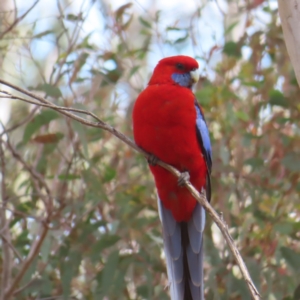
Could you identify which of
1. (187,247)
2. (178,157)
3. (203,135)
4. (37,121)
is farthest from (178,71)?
(187,247)

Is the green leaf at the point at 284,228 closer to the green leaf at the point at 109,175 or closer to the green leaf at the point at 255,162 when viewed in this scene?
the green leaf at the point at 255,162

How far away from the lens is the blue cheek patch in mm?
3521

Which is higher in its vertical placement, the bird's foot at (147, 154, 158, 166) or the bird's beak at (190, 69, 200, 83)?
the bird's beak at (190, 69, 200, 83)

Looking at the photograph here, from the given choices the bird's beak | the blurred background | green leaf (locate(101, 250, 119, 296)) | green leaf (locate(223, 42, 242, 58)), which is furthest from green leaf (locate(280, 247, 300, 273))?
green leaf (locate(223, 42, 242, 58))

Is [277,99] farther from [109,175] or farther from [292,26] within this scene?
[292,26]

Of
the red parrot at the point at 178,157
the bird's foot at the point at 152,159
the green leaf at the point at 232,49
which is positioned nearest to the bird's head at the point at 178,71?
the red parrot at the point at 178,157

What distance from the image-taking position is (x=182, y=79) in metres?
3.55

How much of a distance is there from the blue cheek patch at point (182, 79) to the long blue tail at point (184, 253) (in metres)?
0.68

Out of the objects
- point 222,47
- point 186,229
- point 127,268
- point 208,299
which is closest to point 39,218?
point 127,268

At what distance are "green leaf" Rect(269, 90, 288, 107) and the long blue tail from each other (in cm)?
87

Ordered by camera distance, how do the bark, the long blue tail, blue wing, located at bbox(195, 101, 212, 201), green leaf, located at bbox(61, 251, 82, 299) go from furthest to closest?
green leaf, located at bbox(61, 251, 82, 299) < blue wing, located at bbox(195, 101, 212, 201) < the long blue tail < the bark

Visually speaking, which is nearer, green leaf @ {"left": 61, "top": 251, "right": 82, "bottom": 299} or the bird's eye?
green leaf @ {"left": 61, "top": 251, "right": 82, "bottom": 299}

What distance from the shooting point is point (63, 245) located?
377 cm

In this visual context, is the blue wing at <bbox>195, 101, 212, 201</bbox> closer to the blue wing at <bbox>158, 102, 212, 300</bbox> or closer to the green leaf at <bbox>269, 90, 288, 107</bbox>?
the blue wing at <bbox>158, 102, 212, 300</bbox>
